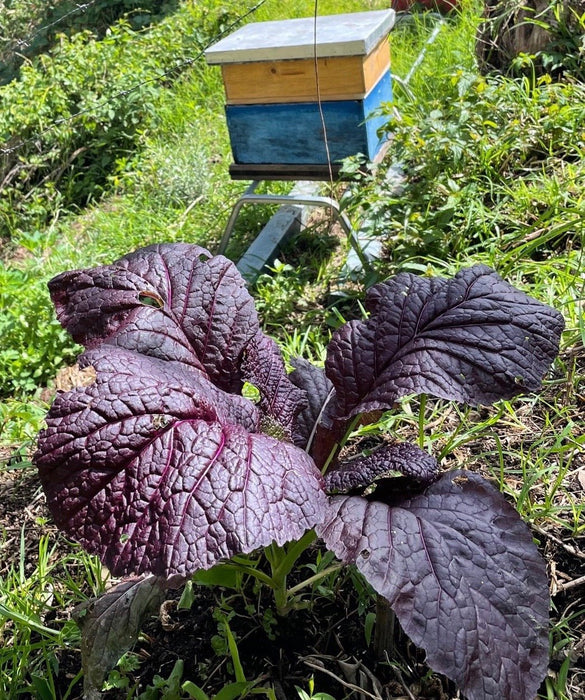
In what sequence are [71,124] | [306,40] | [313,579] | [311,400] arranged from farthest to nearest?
[71,124] < [306,40] < [311,400] < [313,579]

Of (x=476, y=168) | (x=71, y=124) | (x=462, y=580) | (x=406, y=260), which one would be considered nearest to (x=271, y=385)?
(x=462, y=580)

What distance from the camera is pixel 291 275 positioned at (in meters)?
3.01

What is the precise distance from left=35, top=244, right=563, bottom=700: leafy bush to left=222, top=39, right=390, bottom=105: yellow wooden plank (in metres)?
1.59

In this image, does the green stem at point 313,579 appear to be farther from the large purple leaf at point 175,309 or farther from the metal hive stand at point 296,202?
the metal hive stand at point 296,202

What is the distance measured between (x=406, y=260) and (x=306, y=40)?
1.07 meters

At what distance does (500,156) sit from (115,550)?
2389 mm

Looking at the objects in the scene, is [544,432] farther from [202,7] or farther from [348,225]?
[202,7]

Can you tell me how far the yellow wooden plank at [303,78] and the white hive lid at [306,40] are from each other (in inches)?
1.5

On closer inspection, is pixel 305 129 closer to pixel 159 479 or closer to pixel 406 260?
pixel 406 260

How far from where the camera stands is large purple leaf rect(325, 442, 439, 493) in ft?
3.83

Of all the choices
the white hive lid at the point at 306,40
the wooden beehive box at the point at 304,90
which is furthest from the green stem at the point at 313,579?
the white hive lid at the point at 306,40

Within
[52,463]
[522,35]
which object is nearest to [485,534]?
[52,463]

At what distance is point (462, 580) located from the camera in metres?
1.01

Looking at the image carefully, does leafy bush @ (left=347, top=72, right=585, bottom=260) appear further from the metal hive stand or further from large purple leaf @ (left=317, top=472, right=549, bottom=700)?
large purple leaf @ (left=317, top=472, right=549, bottom=700)
